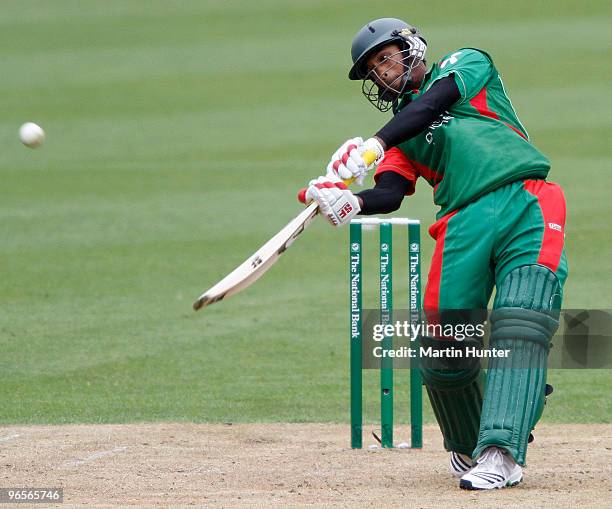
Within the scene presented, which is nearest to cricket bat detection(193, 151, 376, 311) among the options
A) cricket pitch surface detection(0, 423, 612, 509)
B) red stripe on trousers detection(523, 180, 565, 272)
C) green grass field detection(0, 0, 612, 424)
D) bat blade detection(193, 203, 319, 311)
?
bat blade detection(193, 203, 319, 311)

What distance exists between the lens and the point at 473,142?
4.89m

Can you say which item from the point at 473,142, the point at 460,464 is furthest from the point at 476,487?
the point at 473,142

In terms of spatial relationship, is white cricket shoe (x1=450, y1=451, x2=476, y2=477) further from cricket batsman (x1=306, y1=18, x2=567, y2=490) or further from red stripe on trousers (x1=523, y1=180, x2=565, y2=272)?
red stripe on trousers (x1=523, y1=180, x2=565, y2=272)

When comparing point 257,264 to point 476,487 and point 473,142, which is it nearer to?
point 473,142

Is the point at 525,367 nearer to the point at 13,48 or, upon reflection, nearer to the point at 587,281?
the point at 587,281

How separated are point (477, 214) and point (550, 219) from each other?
0.97ft

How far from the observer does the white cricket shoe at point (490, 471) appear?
4.76 meters

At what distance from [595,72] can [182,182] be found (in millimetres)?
10661

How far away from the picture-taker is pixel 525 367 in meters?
4.75

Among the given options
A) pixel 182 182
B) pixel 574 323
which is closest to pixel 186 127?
pixel 182 182

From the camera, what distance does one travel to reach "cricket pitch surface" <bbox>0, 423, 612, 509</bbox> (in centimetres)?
473

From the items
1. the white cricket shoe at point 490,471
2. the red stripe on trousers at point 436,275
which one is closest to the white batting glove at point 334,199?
the red stripe on trousers at point 436,275

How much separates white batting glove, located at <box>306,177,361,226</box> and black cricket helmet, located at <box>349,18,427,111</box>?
20.3 inches

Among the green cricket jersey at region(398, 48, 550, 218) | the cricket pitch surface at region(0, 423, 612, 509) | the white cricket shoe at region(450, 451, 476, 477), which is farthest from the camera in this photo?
the white cricket shoe at region(450, 451, 476, 477)
